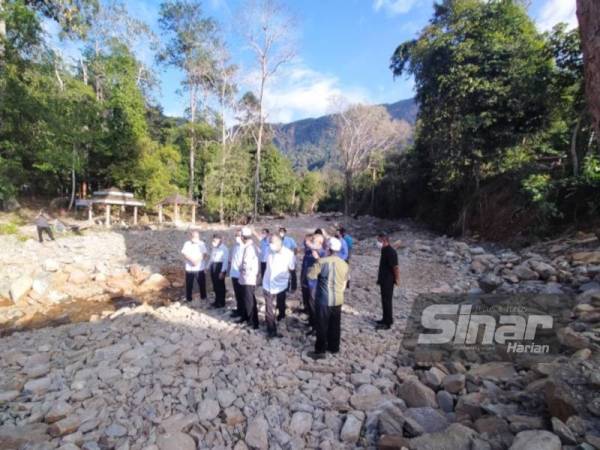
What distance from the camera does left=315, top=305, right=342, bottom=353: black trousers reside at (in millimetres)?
4008

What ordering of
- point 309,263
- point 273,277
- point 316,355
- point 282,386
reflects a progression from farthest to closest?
point 309,263 < point 273,277 < point 316,355 < point 282,386

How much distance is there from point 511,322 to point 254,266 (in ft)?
13.5

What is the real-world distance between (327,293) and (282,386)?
122 cm

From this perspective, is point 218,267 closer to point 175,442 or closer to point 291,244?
point 291,244

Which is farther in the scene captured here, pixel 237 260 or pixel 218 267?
pixel 218 267

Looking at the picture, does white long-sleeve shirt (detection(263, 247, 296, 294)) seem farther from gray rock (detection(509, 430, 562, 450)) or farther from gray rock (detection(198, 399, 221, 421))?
gray rock (detection(509, 430, 562, 450))

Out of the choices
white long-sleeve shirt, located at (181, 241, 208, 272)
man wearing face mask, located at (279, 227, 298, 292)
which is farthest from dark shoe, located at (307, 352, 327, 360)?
white long-sleeve shirt, located at (181, 241, 208, 272)

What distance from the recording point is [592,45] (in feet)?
6.36

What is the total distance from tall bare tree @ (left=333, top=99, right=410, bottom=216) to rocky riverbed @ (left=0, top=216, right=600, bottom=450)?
19.3 m

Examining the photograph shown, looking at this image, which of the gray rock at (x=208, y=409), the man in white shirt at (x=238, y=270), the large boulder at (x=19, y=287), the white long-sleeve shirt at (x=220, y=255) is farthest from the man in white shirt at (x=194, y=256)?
the large boulder at (x=19, y=287)

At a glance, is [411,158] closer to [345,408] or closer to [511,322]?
[511,322]

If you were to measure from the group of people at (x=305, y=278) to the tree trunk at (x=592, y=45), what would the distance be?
2.77 meters

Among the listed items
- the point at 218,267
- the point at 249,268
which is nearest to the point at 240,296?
A: the point at 249,268

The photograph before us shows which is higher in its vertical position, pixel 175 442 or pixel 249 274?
pixel 249 274
